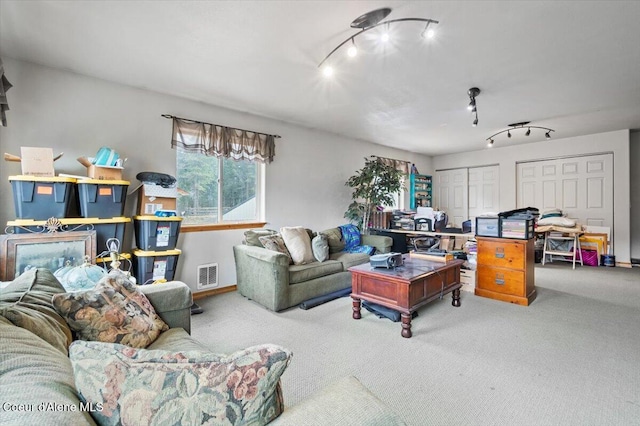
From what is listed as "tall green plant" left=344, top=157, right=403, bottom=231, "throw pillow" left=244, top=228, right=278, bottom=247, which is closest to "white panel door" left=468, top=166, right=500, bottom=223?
"tall green plant" left=344, top=157, right=403, bottom=231

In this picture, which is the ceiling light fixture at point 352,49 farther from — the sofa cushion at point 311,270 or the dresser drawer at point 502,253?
the dresser drawer at point 502,253

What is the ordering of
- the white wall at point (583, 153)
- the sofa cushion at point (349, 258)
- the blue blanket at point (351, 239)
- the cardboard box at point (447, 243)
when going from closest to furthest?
1. the sofa cushion at point (349, 258)
2. the blue blanket at point (351, 239)
3. the white wall at point (583, 153)
4. the cardboard box at point (447, 243)

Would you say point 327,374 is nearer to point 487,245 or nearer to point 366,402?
point 366,402

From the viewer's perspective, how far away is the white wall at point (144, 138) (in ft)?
8.69

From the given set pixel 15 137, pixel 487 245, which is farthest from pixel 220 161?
pixel 487 245

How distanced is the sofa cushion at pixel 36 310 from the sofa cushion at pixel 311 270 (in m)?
2.10

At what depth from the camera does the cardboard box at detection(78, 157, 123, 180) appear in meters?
2.64

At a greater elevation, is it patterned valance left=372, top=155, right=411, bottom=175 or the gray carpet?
patterned valance left=372, top=155, right=411, bottom=175

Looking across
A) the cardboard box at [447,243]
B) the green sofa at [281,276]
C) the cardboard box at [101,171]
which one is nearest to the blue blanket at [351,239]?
the green sofa at [281,276]

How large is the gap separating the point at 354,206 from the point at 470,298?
240cm

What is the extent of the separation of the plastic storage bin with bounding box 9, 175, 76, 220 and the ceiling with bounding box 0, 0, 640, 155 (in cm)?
111

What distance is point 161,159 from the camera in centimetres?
341

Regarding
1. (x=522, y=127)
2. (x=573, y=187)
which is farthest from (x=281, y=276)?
(x=573, y=187)

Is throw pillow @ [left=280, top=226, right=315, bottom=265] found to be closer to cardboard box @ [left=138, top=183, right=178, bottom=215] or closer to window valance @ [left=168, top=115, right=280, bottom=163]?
window valance @ [left=168, top=115, right=280, bottom=163]
